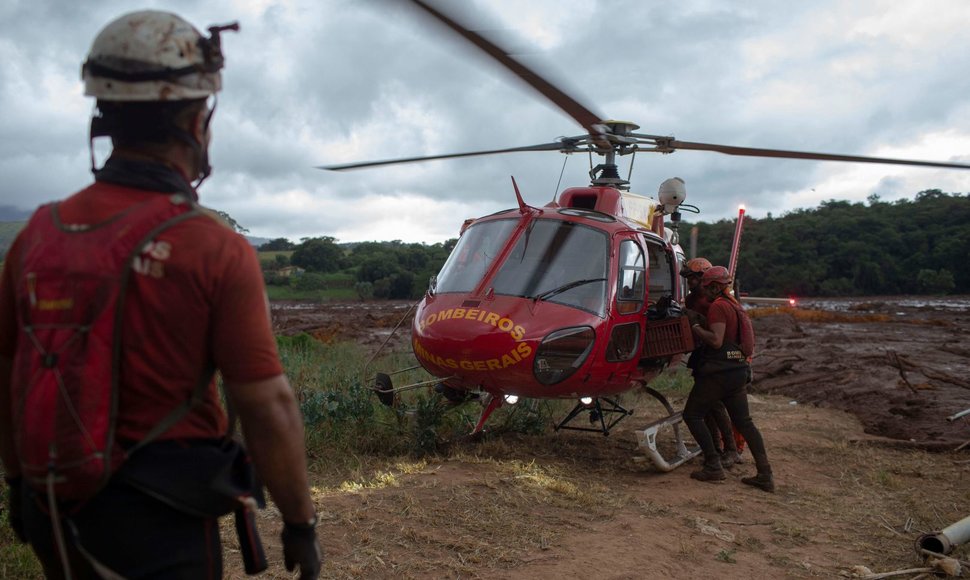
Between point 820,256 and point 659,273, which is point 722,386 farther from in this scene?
point 820,256

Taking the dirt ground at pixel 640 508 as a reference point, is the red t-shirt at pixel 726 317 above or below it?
above

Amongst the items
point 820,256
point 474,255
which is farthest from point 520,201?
point 820,256

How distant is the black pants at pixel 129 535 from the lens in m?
1.99

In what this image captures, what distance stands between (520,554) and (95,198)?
3898 mm

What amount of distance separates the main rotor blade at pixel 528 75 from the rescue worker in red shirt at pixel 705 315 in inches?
82.0

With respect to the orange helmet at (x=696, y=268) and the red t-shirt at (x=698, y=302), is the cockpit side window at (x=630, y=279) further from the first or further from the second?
the red t-shirt at (x=698, y=302)

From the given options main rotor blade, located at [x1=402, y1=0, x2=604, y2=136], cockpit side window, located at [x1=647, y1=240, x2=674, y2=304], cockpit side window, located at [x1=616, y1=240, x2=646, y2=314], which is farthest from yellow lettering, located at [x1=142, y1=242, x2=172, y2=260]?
cockpit side window, located at [x1=647, y1=240, x2=674, y2=304]

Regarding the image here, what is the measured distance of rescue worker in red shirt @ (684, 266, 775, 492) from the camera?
7.64 meters

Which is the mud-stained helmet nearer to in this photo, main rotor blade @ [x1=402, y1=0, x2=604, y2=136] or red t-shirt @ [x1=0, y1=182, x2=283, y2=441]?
main rotor blade @ [x1=402, y1=0, x2=604, y2=136]

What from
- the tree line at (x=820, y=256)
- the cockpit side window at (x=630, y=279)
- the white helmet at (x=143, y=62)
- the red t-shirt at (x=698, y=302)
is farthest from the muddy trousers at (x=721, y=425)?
the tree line at (x=820, y=256)

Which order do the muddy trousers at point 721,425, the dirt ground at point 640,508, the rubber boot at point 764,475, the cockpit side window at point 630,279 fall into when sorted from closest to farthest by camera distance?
the dirt ground at point 640,508 → the cockpit side window at point 630,279 → the rubber boot at point 764,475 → the muddy trousers at point 721,425

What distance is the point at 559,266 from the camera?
712 cm

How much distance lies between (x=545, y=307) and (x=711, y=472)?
267 cm

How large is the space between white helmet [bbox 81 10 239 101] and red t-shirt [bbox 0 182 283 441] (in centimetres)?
28
